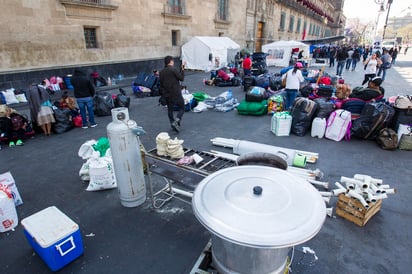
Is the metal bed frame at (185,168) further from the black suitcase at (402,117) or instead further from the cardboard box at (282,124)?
the black suitcase at (402,117)

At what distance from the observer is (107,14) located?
12.6 m

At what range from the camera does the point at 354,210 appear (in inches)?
124

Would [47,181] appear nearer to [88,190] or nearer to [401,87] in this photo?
[88,190]

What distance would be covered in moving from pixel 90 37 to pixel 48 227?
12531 millimetres

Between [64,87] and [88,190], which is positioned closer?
[88,190]

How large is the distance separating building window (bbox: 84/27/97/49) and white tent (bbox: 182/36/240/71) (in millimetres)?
7276

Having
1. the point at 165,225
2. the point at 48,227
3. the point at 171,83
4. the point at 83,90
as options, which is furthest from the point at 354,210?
the point at 83,90

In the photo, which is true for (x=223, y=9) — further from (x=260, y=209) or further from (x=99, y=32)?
(x=260, y=209)

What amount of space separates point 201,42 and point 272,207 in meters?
17.7

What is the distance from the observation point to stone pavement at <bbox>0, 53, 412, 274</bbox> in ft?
8.61

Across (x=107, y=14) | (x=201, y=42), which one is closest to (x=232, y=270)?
(x=107, y=14)

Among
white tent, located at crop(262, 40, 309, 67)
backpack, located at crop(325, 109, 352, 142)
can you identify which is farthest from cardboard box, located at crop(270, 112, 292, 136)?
white tent, located at crop(262, 40, 309, 67)

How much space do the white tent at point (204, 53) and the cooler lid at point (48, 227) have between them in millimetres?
16697

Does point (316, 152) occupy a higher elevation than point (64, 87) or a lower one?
lower
